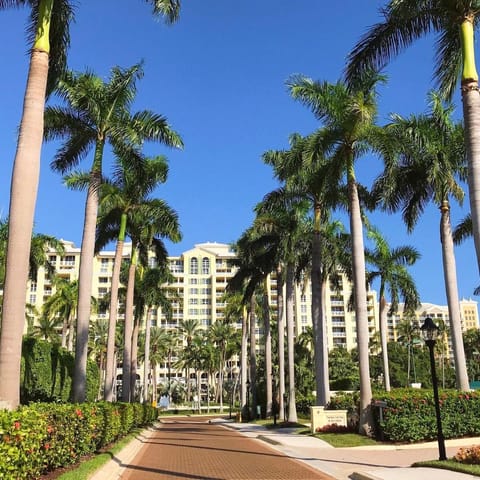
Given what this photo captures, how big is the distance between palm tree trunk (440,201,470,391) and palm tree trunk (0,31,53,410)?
18.8 m

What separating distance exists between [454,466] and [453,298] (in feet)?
43.7

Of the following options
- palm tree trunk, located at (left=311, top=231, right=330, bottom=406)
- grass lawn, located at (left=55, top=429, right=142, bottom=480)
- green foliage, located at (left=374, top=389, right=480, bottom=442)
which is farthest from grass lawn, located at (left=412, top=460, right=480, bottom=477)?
palm tree trunk, located at (left=311, top=231, right=330, bottom=406)

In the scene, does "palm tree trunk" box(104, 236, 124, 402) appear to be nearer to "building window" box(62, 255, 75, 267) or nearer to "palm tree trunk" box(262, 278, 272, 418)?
"palm tree trunk" box(262, 278, 272, 418)

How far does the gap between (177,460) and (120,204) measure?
50.5ft

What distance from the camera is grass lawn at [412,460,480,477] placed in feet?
38.2

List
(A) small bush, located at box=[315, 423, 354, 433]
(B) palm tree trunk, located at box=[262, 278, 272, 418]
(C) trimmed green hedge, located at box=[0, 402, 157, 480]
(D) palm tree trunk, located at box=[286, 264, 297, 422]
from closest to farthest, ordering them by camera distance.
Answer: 1. (C) trimmed green hedge, located at box=[0, 402, 157, 480]
2. (A) small bush, located at box=[315, 423, 354, 433]
3. (D) palm tree trunk, located at box=[286, 264, 297, 422]
4. (B) palm tree trunk, located at box=[262, 278, 272, 418]

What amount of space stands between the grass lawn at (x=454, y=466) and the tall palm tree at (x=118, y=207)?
17531 millimetres

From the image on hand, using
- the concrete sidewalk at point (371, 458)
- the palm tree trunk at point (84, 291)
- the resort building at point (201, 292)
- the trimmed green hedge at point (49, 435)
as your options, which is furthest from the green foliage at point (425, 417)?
the resort building at point (201, 292)

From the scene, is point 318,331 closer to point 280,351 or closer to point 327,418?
point 327,418

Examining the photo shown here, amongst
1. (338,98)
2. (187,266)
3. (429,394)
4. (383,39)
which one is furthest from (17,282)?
(187,266)

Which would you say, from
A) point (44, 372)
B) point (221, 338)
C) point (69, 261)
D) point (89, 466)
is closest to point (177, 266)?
point (69, 261)

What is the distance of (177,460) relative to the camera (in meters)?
16.9

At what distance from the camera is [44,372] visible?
32.7 metres

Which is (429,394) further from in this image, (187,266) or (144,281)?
(187,266)
